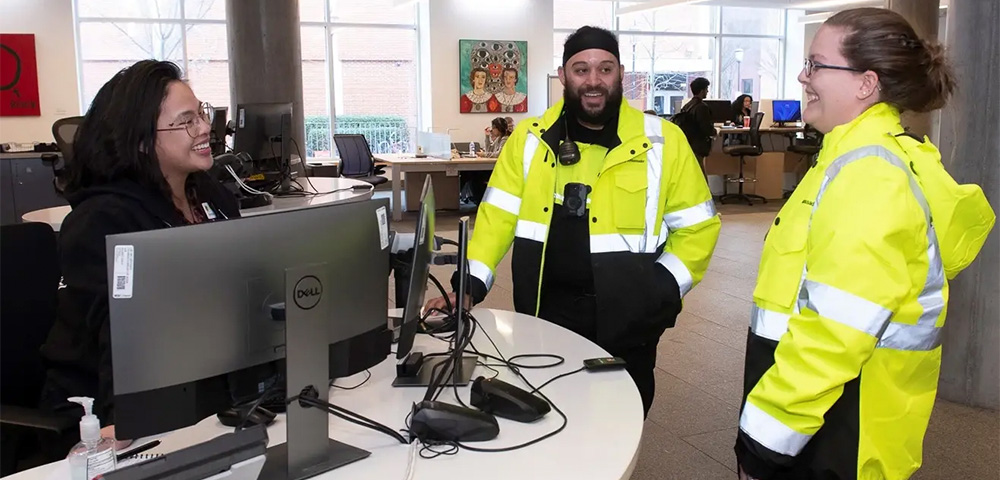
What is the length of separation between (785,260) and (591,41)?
116cm

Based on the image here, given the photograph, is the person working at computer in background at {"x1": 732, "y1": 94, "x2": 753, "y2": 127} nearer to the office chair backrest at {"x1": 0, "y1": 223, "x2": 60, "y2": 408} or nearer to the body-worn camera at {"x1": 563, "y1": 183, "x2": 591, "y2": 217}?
the body-worn camera at {"x1": 563, "y1": 183, "x2": 591, "y2": 217}

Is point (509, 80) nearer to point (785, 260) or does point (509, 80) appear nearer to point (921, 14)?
point (921, 14)

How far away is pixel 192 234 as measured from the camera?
134cm

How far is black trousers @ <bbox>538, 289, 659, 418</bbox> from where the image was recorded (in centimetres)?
250

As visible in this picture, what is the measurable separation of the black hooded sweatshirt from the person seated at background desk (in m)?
8.31

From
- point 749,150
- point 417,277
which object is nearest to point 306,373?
point 417,277

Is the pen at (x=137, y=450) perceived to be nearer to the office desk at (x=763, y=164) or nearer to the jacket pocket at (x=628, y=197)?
the jacket pocket at (x=628, y=197)

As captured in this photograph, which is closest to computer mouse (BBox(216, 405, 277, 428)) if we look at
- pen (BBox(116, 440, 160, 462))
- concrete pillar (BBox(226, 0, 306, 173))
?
pen (BBox(116, 440, 160, 462))

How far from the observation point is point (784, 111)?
12.4 metres

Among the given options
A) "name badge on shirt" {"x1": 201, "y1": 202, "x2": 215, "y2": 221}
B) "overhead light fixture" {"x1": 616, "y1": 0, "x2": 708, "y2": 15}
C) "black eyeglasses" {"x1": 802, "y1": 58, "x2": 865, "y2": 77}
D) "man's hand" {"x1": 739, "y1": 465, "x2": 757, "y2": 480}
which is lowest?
"man's hand" {"x1": 739, "y1": 465, "x2": 757, "y2": 480}

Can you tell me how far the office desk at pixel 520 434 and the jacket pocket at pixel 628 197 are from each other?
1.51 ft

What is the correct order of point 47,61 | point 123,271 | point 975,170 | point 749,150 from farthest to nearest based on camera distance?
point 47,61
point 749,150
point 975,170
point 123,271

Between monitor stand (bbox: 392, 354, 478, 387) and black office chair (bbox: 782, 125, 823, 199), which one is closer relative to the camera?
monitor stand (bbox: 392, 354, 478, 387)

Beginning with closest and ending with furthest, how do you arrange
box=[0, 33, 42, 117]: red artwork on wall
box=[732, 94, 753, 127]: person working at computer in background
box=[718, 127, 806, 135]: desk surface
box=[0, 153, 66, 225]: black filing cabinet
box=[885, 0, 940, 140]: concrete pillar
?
box=[885, 0, 940, 140]: concrete pillar, box=[0, 153, 66, 225]: black filing cabinet, box=[0, 33, 42, 117]: red artwork on wall, box=[718, 127, 806, 135]: desk surface, box=[732, 94, 753, 127]: person working at computer in background
